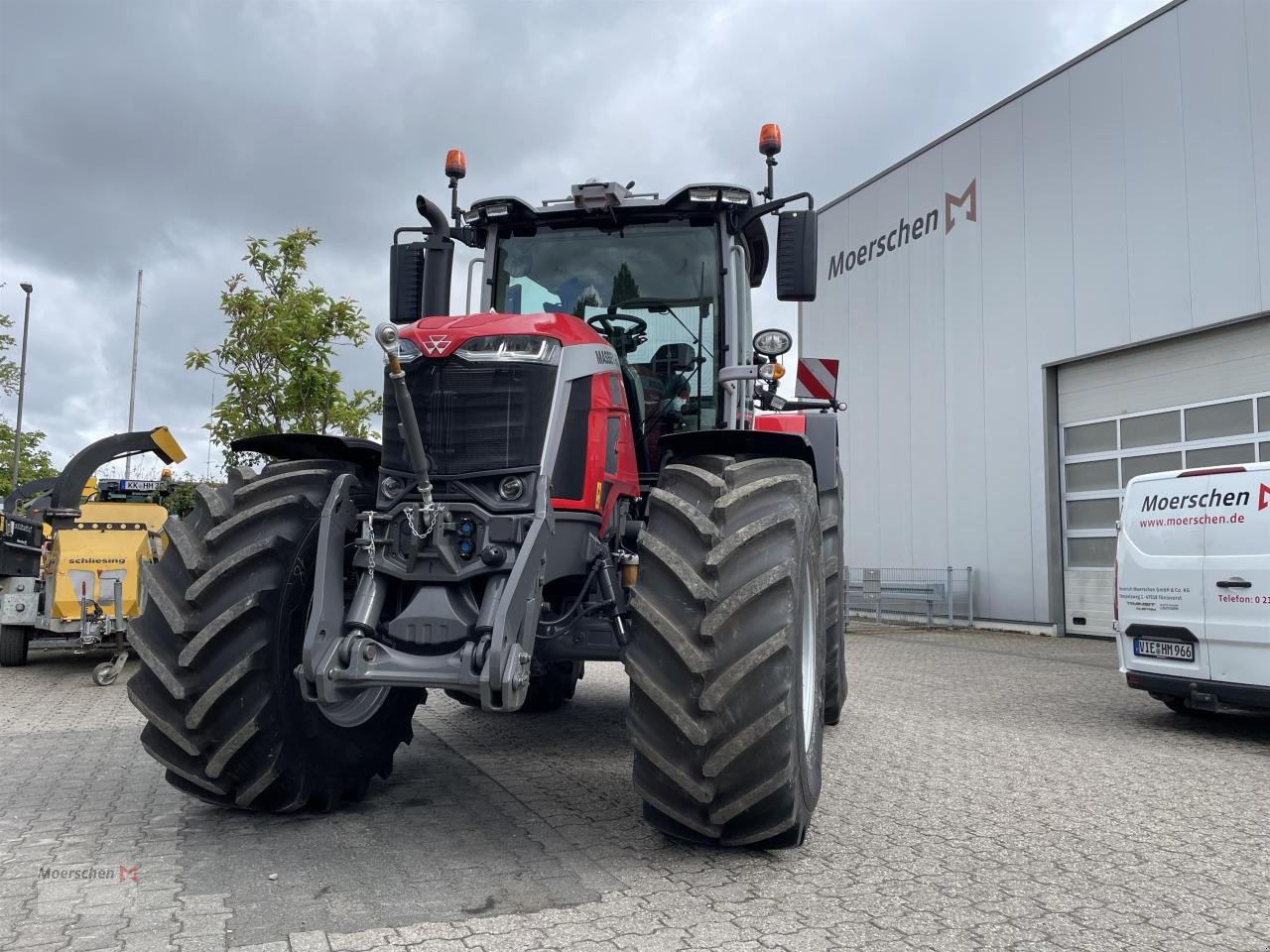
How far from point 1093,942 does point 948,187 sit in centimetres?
1613

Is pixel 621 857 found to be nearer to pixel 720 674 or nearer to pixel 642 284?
pixel 720 674

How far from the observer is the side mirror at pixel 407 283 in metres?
5.47

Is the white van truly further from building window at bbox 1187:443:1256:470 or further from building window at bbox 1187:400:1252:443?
building window at bbox 1187:400:1252:443

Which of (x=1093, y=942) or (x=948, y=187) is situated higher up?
(x=948, y=187)

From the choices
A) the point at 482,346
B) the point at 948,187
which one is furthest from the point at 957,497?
the point at 482,346

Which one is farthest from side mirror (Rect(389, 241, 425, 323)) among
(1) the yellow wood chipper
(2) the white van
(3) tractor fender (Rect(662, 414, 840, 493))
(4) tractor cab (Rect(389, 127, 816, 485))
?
(2) the white van

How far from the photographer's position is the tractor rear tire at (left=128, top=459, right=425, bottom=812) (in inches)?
154

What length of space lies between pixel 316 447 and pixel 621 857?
235 cm

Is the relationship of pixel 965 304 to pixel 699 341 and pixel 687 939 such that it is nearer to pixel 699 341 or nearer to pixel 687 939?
pixel 699 341

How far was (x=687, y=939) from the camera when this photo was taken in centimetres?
305

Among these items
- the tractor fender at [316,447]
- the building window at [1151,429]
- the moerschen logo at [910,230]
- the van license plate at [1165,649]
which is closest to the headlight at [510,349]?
the tractor fender at [316,447]

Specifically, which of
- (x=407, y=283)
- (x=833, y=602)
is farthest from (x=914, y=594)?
(x=407, y=283)

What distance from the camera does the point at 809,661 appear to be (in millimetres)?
4297

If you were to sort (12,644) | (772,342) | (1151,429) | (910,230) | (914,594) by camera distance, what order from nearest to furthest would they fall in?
(772,342)
(12,644)
(1151,429)
(914,594)
(910,230)
